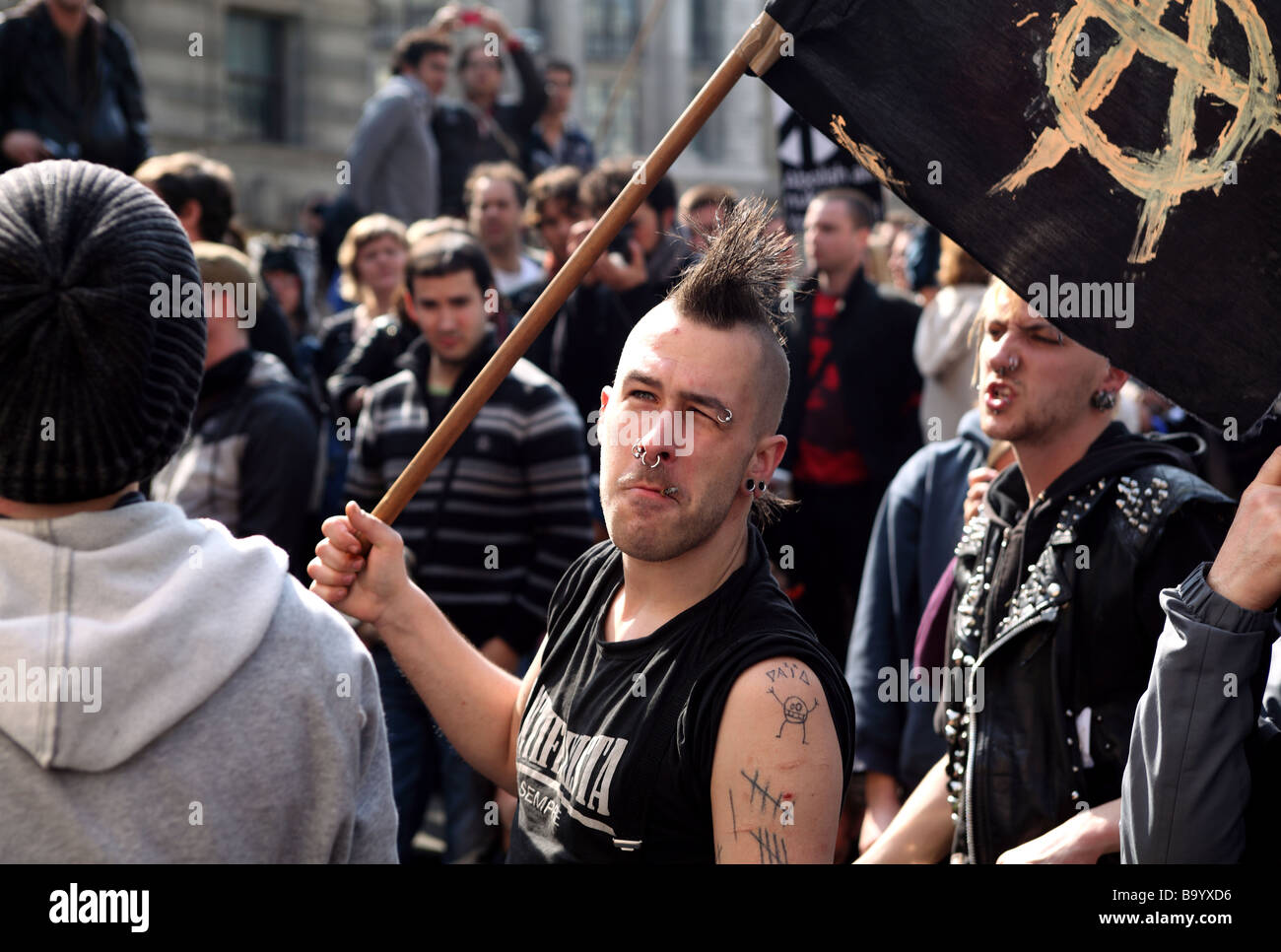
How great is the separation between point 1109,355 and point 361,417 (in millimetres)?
3426

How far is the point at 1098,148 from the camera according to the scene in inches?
103

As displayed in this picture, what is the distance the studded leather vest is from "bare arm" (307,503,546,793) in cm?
97

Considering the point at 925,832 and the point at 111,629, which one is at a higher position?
the point at 111,629

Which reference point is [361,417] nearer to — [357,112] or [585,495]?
[585,495]

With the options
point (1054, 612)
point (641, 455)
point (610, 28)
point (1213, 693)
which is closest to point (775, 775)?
point (641, 455)

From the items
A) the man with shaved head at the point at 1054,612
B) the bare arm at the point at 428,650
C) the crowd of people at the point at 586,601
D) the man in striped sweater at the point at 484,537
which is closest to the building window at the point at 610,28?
the crowd of people at the point at 586,601

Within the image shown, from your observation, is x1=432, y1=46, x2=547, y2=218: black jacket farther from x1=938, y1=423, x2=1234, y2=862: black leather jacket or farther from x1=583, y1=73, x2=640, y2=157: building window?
x1=583, y1=73, x2=640, y2=157: building window

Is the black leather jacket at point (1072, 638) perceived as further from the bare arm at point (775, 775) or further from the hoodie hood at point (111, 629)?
the hoodie hood at point (111, 629)

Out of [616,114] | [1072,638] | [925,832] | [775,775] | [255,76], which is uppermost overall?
[616,114]

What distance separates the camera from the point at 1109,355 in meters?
2.58

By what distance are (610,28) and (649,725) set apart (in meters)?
46.0

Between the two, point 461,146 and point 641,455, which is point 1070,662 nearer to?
point 641,455

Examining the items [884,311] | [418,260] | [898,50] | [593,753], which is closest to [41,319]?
[593,753]

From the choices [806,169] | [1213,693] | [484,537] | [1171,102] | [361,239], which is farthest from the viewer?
[806,169]
